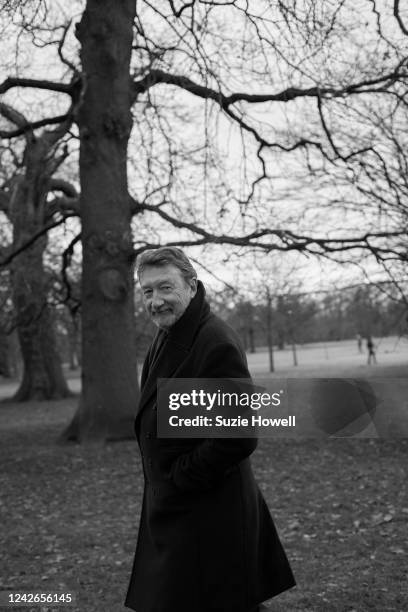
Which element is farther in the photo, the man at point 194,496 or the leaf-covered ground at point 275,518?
the leaf-covered ground at point 275,518

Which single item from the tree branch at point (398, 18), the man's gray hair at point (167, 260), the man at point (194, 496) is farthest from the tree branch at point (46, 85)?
the man at point (194, 496)

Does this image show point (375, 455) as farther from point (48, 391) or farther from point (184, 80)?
point (48, 391)

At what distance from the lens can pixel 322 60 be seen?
7734mm

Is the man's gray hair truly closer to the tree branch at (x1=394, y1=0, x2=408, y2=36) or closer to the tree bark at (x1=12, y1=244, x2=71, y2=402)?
the tree branch at (x1=394, y1=0, x2=408, y2=36)

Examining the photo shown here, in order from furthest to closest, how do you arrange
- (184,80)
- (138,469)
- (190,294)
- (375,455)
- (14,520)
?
(184,80) → (375,455) → (138,469) → (14,520) → (190,294)

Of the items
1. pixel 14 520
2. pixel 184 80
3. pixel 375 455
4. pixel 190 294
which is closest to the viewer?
pixel 190 294

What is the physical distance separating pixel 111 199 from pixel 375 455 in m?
5.67

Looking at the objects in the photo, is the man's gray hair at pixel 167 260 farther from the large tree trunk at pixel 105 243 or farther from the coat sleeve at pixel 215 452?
the large tree trunk at pixel 105 243

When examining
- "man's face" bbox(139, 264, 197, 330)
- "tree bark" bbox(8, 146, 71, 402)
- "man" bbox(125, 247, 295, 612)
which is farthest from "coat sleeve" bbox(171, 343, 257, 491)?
"tree bark" bbox(8, 146, 71, 402)

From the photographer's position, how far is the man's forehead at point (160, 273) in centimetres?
279

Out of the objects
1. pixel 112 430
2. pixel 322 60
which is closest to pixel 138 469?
pixel 112 430

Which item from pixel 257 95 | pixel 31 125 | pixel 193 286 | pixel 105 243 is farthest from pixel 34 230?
pixel 193 286

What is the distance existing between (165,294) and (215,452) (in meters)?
0.65

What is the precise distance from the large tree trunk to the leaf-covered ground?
736 mm
